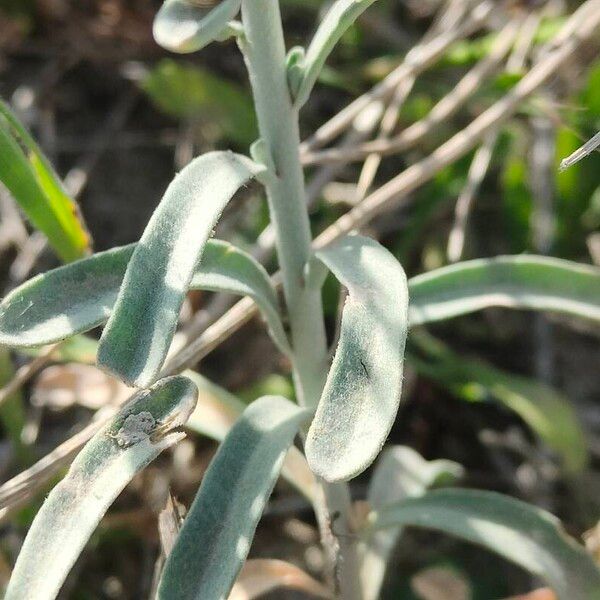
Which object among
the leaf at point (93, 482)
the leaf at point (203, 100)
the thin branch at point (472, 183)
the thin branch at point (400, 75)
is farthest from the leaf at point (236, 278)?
the leaf at point (203, 100)

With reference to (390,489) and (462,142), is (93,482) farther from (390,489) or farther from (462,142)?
(462,142)

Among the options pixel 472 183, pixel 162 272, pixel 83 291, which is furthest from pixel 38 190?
Result: pixel 472 183

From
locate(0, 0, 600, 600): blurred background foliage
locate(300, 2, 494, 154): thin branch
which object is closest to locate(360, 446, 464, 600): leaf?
locate(0, 0, 600, 600): blurred background foliage

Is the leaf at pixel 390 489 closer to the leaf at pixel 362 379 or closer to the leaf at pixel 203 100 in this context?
the leaf at pixel 362 379

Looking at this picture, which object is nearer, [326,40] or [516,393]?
[326,40]

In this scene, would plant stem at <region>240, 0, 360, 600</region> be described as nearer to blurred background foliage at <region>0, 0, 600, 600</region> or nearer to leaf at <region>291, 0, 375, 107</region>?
leaf at <region>291, 0, 375, 107</region>

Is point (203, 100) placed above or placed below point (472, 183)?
above

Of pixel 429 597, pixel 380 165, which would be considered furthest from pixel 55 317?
pixel 380 165
